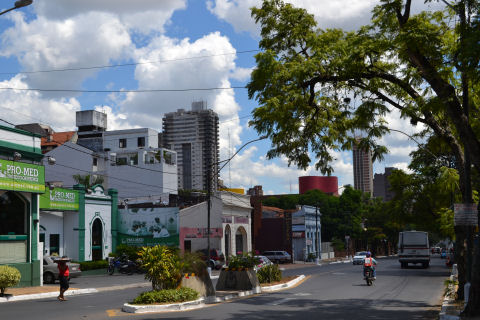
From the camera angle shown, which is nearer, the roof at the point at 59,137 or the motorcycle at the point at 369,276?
the motorcycle at the point at 369,276

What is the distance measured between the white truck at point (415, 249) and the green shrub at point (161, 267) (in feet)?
107

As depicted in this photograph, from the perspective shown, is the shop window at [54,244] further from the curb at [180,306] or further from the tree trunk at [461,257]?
the tree trunk at [461,257]

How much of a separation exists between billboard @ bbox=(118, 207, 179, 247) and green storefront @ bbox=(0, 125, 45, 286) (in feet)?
71.2

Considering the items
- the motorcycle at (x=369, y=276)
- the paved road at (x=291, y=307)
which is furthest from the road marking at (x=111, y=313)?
the motorcycle at (x=369, y=276)

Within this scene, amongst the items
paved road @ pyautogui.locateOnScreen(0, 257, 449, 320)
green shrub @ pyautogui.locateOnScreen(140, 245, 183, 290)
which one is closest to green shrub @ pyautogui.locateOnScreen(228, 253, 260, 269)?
paved road @ pyautogui.locateOnScreen(0, 257, 449, 320)

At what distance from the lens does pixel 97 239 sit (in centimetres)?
Result: 4656

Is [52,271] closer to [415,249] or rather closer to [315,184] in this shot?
[415,249]

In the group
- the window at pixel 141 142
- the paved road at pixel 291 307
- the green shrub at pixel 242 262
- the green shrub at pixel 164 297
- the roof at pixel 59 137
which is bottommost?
the paved road at pixel 291 307

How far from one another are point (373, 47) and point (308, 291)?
1200 cm

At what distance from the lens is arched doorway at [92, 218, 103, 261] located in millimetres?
45812

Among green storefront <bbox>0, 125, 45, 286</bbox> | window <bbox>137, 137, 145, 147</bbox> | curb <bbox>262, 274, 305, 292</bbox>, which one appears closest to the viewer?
curb <bbox>262, 274, 305, 292</bbox>

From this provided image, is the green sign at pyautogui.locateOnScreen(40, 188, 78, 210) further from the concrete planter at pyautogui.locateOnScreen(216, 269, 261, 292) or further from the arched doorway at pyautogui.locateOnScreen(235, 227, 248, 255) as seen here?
the arched doorway at pyautogui.locateOnScreen(235, 227, 248, 255)

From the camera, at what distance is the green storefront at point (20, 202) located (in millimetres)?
28109

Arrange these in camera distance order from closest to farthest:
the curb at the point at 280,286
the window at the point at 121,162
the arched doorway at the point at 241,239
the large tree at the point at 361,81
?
the large tree at the point at 361,81, the curb at the point at 280,286, the arched doorway at the point at 241,239, the window at the point at 121,162
